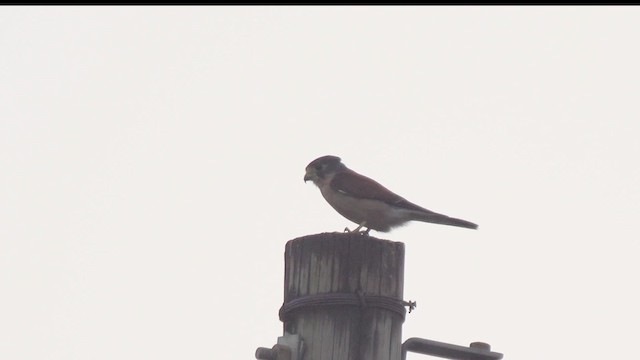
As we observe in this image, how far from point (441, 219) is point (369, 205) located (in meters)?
0.57

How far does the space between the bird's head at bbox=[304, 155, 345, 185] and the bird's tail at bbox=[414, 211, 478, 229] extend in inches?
34.6

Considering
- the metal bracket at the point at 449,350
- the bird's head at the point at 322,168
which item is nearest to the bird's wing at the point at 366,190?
the bird's head at the point at 322,168

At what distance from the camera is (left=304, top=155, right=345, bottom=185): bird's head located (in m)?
7.26

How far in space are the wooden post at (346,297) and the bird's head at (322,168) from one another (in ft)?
12.4

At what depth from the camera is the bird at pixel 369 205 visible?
6711 millimetres

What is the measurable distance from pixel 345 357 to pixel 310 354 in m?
0.12

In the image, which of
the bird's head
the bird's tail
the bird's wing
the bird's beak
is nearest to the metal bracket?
the bird's tail

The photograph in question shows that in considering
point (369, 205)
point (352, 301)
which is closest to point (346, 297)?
point (352, 301)

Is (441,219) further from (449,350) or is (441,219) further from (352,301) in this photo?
(352,301)

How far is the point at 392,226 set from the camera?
6781 millimetres

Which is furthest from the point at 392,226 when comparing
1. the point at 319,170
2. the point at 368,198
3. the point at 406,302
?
→ the point at 406,302

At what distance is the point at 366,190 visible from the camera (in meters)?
6.85

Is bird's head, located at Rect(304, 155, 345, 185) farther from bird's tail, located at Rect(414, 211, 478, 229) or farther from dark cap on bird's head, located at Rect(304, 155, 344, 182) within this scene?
bird's tail, located at Rect(414, 211, 478, 229)

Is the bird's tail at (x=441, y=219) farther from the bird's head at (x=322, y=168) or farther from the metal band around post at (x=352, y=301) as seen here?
the metal band around post at (x=352, y=301)
